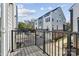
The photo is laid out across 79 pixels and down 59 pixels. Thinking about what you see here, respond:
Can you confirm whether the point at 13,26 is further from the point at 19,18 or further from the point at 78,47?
the point at 78,47

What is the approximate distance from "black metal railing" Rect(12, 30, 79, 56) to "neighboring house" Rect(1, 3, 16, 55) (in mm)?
113

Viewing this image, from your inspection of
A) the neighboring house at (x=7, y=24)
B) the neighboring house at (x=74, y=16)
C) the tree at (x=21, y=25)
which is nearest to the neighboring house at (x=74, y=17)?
the neighboring house at (x=74, y=16)

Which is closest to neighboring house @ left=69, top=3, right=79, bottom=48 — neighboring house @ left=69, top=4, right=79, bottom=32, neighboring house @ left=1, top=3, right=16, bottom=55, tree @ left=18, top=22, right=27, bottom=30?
neighboring house @ left=69, top=4, right=79, bottom=32

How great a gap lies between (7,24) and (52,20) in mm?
850

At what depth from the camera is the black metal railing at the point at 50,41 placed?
3275 mm

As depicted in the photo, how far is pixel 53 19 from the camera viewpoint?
3.24 meters

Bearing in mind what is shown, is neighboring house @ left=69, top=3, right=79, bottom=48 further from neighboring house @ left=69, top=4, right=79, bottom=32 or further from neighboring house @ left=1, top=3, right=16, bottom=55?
neighboring house @ left=1, top=3, right=16, bottom=55

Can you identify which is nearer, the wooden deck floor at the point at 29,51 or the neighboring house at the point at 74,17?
the neighboring house at the point at 74,17

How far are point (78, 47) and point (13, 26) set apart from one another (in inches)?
51.2

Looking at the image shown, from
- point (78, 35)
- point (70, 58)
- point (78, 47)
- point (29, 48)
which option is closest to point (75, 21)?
point (78, 35)

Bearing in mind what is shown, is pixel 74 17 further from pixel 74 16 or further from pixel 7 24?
pixel 7 24

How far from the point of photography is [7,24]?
337 centimetres

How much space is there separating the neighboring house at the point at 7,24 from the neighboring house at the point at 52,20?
1.77 feet

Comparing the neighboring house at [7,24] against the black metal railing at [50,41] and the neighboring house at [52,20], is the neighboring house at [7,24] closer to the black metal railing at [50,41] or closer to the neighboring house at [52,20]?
the black metal railing at [50,41]
